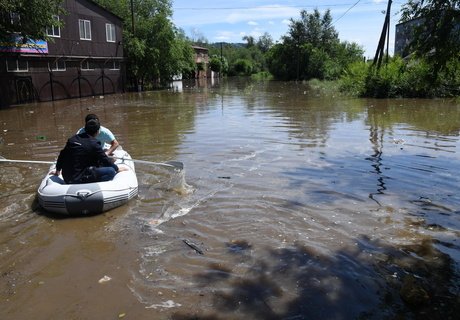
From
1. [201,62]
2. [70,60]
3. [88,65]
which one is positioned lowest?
[88,65]

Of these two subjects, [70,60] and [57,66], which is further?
[70,60]

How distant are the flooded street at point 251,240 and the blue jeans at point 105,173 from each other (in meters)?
0.55

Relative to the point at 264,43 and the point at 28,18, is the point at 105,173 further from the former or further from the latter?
the point at 264,43

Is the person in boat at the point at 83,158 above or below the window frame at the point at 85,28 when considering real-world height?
below

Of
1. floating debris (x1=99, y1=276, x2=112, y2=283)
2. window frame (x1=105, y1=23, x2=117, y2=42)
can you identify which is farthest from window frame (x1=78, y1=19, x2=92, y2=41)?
floating debris (x1=99, y1=276, x2=112, y2=283)

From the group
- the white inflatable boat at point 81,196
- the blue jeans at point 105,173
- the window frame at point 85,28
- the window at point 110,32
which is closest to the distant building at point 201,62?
the window at point 110,32

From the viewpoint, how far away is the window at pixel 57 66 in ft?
93.0

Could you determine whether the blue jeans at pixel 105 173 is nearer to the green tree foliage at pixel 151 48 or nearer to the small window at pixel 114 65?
the small window at pixel 114 65

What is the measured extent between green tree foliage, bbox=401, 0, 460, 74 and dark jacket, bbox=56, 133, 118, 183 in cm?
516

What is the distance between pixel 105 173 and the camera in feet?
22.7

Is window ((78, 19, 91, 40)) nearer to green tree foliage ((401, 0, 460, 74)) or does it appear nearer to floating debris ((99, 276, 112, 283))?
green tree foliage ((401, 0, 460, 74))

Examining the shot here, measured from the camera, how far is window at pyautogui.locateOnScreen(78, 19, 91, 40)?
1188 inches

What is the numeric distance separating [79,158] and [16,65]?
22296 mm

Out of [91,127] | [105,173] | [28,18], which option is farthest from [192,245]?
[28,18]
